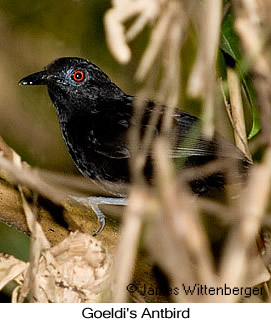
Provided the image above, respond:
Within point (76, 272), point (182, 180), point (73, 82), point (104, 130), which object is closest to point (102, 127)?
point (104, 130)

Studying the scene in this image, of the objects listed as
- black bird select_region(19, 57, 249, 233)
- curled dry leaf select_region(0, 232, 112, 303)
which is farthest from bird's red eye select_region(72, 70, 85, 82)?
curled dry leaf select_region(0, 232, 112, 303)

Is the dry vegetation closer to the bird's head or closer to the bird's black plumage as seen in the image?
the bird's black plumage

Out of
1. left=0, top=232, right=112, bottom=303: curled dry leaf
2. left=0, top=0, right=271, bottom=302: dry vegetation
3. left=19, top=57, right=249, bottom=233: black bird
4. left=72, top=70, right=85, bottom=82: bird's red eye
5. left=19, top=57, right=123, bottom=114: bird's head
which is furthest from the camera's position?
left=72, top=70, right=85, bottom=82: bird's red eye

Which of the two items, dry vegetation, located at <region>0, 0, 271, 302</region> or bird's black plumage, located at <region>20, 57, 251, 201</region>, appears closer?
dry vegetation, located at <region>0, 0, 271, 302</region>

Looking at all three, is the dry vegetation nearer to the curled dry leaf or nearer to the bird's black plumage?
the curled dry leaf

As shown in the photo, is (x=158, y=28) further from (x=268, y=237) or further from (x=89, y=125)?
(x=89, y=125)

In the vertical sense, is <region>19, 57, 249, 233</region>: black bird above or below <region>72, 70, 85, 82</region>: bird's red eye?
below

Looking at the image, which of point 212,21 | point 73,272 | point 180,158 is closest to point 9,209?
point 73,272

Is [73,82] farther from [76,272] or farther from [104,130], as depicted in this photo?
[76,272]

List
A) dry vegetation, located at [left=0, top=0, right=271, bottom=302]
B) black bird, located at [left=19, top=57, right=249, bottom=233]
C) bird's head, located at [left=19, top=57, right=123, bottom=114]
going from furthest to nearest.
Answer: bird's head, located at [left=19, top=57, right=123, bottom=114] → black bird, located at [left=19, top=57, right=249, bottom=233] → dry vegetation, located at [left=0, top=0, right=271, bottom=302]
